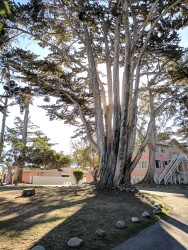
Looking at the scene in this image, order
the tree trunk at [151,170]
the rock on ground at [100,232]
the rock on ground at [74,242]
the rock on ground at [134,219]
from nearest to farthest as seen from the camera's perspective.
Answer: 1. the rock on ground at [74,242]
2. the rock on ground at [100,232]
3. the rock on ground at [134,219]
4. the tree trunk at [151,170]

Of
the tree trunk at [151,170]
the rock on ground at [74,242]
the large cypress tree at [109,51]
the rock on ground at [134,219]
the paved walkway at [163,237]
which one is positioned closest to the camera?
the rock on ground at [74,242]

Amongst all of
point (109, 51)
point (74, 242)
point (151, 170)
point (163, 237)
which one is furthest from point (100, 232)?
point (151, 170)

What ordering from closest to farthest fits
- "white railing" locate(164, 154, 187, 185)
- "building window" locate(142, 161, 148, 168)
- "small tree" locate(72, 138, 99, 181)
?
"white railing" locate(164, 154, 187, 185) → "small tree" locate(72, 138, 99, 181) → "building window" locate(142, 161, 148, 168)

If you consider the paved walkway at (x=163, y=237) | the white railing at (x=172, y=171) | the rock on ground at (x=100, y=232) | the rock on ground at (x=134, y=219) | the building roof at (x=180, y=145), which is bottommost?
the paved walkway at (x=163, y=237)

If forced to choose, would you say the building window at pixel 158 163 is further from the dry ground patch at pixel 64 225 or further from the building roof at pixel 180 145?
the dry ground patch at pixel 64 225

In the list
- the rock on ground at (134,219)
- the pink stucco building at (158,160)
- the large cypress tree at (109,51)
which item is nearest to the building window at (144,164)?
the pink stucco building at (158,160)

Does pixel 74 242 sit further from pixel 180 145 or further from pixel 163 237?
Answer: pixel 180 145

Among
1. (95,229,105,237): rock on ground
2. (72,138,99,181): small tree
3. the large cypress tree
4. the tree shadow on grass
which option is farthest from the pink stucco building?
(95,229,105,237): rock on ground

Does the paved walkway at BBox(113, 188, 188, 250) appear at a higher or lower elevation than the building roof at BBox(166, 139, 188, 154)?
lower

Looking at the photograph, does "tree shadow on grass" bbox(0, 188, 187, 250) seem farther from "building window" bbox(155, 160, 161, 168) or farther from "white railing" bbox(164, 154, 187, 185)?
"building window" bbox(155, 160, 161, 168)

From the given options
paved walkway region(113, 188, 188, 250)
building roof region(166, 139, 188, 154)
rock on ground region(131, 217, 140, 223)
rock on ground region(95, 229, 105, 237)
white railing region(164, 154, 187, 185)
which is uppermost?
building roof region(166, 139, 188, 154)

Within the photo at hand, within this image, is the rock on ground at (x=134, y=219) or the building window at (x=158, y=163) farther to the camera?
the building window at (x=158, y=163)

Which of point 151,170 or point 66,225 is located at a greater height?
point 151,170

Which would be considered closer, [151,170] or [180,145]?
[151,170]
